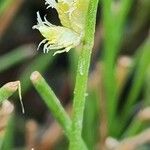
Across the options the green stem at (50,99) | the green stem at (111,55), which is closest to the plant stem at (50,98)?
the green stem at (50,99)

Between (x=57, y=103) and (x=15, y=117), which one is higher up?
(x=57, y=103)

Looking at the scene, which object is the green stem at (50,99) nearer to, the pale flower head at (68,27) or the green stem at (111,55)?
the pale flower head at (68,27)

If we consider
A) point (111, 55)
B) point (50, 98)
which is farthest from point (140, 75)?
point (50, 98)

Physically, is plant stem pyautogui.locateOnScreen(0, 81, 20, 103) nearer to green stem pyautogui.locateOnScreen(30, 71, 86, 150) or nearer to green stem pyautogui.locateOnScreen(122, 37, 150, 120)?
green stem pyautogui.locateOnScreen(30, 71, 86, 150)

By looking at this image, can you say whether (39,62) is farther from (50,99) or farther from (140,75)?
(50,99)

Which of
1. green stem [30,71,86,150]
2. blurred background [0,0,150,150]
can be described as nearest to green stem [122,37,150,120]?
blurred background [0,0,150,150]

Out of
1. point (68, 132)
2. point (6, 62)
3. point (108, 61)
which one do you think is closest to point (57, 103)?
point (68, 132)

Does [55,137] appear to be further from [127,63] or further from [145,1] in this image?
[145,1]
